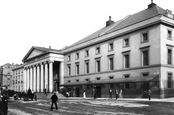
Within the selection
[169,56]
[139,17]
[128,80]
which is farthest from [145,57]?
[139,17]

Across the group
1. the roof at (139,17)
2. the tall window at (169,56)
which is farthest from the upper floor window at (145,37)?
the tall window at (169,56)

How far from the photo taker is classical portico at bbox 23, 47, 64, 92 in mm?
54312

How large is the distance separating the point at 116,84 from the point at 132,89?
3864mm

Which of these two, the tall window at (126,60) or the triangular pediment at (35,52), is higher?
the triangular pediment at (35,52)

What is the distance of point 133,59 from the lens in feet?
116

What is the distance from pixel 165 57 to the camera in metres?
31.4

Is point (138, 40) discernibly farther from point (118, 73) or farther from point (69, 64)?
point (69, 64)

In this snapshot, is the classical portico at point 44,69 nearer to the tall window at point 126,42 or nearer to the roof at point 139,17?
the roof at point 139,17

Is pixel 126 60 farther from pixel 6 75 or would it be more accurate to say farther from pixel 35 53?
pixel 6 75

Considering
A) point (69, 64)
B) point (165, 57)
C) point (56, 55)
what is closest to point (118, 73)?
point (165, 57)

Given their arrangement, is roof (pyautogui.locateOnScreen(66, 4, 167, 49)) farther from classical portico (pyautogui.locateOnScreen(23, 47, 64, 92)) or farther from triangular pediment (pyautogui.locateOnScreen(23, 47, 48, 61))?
triangular pediment (pyautogui.locateOnScreen(23, 47, 48, 61))

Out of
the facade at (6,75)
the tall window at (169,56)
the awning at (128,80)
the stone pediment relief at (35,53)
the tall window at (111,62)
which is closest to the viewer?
the awning at (128,80)

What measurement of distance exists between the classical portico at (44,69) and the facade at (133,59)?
8.68 metres

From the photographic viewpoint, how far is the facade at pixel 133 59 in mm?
31044
